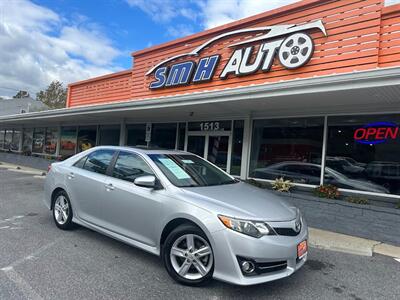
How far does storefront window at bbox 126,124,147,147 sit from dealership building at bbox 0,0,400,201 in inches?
19.5

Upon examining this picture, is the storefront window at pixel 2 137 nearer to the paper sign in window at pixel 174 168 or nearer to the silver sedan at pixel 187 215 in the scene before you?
the silver sedan at pixel 187 215

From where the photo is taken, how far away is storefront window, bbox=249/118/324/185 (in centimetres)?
817

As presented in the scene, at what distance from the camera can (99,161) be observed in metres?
5.33

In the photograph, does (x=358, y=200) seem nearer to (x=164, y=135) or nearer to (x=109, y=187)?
(x=109, y=187)

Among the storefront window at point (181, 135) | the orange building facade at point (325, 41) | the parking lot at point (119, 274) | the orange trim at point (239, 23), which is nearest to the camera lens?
the parking lot at point (119, 274)

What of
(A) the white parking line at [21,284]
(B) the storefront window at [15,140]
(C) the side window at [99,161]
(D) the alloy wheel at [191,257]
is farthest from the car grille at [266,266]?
(B) the storefront window at [15,140]

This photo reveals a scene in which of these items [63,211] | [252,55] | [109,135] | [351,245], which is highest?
[252,55]

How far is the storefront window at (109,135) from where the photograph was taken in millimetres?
14398

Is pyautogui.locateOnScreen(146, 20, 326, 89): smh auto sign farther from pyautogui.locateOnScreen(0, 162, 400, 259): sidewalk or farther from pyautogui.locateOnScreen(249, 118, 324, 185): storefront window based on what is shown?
pyautogui.locateOnScreen(0, 162, 400, 259): sidewalk

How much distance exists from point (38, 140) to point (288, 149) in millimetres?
16717

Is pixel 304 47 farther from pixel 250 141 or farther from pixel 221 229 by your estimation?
pixel 221 229

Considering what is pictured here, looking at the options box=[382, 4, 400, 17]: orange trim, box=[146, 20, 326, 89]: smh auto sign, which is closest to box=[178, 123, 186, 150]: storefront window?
box=[146, 20, 326, 89]: smh auto sign

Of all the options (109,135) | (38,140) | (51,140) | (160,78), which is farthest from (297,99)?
(38,140)

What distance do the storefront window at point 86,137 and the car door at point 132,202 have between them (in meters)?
11.4
